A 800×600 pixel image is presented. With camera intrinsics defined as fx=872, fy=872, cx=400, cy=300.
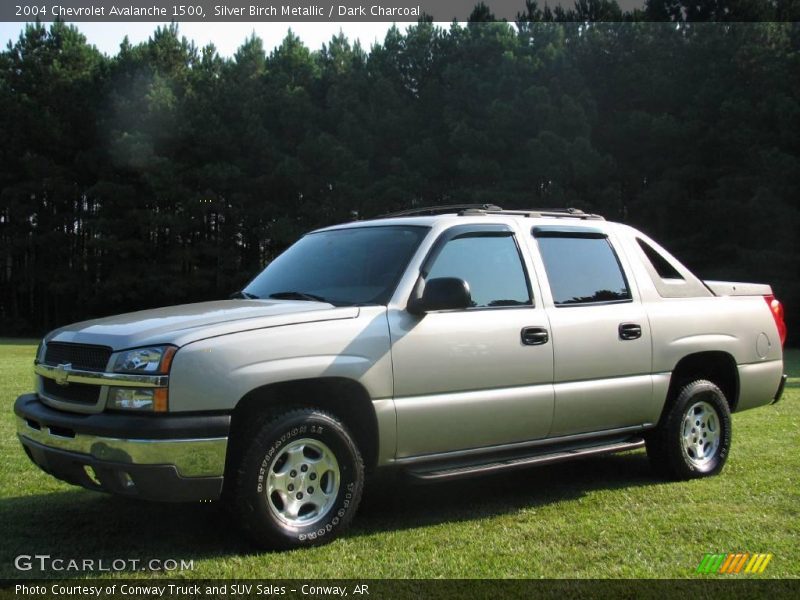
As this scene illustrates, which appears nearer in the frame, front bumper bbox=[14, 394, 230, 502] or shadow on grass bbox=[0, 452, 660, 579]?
front bumper bbox=[14, 394, 230, 502]

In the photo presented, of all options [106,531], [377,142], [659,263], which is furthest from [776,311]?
[377,142]

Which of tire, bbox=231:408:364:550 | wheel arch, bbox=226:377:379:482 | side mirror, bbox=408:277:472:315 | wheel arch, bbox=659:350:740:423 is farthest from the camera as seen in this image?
wheel arch, bbox=659:350:740:423

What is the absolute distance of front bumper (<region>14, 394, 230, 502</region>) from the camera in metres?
4.48

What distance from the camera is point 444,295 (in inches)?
206

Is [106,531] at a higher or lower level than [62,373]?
lower

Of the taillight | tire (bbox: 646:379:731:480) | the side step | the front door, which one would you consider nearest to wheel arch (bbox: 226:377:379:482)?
the front door

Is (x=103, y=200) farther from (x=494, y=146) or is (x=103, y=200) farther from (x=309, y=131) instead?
(x=494, y=146)

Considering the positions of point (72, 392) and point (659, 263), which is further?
point (659, 263)

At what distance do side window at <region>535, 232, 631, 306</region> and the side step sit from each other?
104 centimetres

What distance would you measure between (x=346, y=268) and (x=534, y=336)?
1338 mm

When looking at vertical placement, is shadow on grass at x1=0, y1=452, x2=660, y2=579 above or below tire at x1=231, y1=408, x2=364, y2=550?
below

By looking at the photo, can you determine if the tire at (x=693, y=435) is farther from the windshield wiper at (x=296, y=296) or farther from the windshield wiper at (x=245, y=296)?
the windshield wiper at (x=245, y=296)

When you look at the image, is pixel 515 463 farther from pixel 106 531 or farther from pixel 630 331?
pixel 106 531

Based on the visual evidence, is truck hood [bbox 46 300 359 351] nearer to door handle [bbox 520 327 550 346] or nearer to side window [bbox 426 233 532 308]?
side window [bbox 426 233 532 308]
